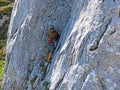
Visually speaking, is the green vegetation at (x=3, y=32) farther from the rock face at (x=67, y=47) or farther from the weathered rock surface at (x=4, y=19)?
the rock face at (x=67, y=47)

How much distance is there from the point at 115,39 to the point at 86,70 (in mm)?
2219

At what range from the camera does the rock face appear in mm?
16875

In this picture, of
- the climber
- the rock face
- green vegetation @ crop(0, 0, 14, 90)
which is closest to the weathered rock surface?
green vegetation @ crop(0, 0, 14, 90)

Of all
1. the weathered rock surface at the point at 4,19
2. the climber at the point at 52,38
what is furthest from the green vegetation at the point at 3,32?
the climber at the point at 52,38

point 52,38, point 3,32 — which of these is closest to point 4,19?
point 3,32

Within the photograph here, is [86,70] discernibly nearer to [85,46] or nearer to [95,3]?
[85,46]

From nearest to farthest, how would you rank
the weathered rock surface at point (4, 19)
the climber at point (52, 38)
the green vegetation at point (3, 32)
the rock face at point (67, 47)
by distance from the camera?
1. the rock face at point (67, 47)
2. the climber at point (52, 38)
3. the green vegetation at point (3, 32)
4. the weathered rock surface at point (4, 19)

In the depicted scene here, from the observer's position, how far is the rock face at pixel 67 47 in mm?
16875

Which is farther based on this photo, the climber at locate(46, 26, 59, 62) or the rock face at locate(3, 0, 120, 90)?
the climber at locate(46, 26, 59, 62)

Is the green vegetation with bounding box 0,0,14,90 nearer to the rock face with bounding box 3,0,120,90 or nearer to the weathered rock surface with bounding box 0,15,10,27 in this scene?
the weathered rock surface with bounding box 0,15,10,27

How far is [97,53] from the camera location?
56.1 feet

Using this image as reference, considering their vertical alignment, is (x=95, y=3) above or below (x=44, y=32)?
above

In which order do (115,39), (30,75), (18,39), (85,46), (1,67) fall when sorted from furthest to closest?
(1,67), (18,39), (30,75), (85,46), (115,39)

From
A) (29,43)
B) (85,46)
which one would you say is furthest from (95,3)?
(29,43)
